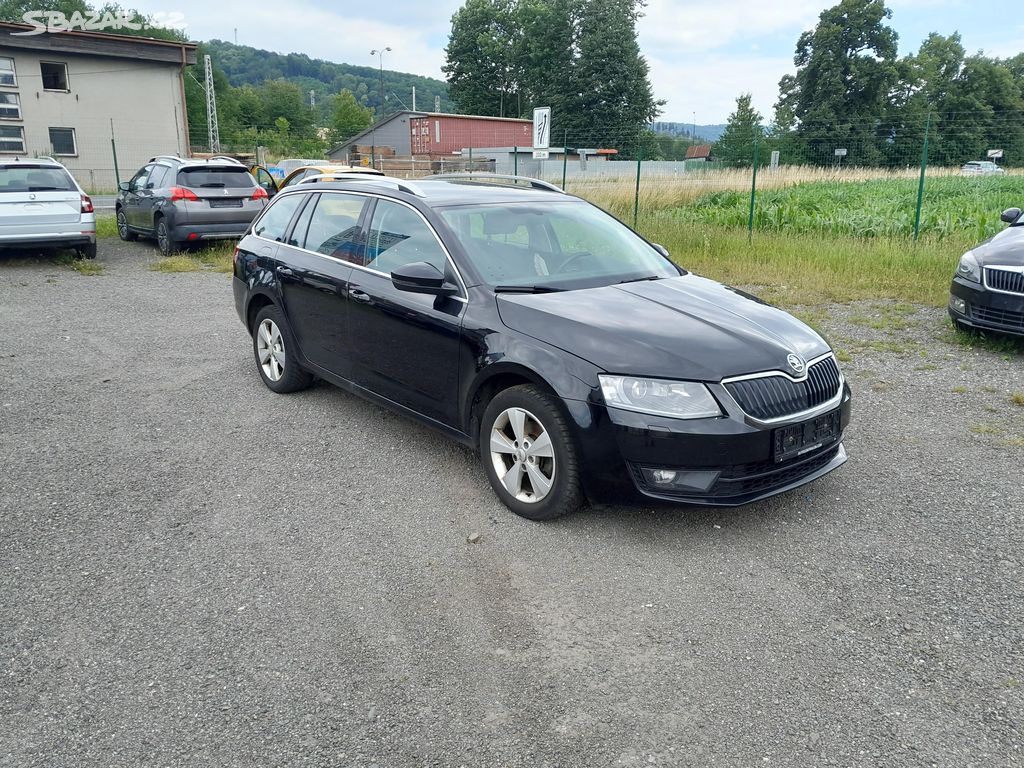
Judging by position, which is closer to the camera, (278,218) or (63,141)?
(278,218)

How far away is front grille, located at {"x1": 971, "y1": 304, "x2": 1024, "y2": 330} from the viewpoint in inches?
281

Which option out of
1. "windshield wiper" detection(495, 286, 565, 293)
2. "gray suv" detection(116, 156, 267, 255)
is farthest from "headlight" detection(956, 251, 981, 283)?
"gray suv" detection(116, 156, 267, 255)

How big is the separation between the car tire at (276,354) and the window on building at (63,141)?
35162mm

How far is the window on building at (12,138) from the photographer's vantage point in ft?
111

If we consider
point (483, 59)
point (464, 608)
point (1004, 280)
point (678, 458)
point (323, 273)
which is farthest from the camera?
point (483, 59)

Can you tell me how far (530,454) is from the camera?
13.3ft

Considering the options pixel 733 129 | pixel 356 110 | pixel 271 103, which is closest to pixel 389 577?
pixel 733 129

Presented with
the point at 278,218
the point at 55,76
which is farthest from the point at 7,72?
the point at 278,218

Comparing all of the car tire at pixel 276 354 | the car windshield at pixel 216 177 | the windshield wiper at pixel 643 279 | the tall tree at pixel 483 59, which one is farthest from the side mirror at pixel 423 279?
the tall tree at pixel 483 59

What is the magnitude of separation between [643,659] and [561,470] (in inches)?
42.2

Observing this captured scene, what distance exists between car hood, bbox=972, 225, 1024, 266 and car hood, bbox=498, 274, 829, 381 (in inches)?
153

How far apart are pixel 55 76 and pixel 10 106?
2.34m

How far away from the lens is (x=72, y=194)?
41.8 feet

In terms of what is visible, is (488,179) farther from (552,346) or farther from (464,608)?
(464,608)
